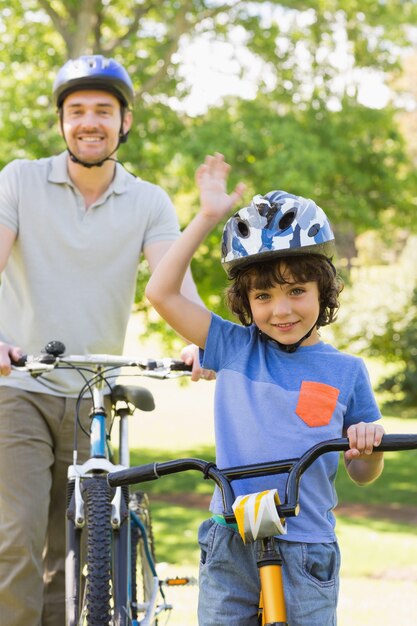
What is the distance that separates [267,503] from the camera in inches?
110

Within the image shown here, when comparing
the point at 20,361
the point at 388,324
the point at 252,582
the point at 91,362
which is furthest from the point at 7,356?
the point at 388,324

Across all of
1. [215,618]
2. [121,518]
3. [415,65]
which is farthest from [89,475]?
[415,65]

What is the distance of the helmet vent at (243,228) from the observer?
3.34 meters

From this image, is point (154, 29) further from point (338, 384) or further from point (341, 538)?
point (338, 384)

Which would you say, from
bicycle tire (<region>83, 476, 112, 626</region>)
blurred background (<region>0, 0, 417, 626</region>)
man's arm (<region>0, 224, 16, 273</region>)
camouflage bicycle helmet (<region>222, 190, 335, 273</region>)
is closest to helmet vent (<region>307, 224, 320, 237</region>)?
camouflage bicycle helmet (<region>222, 190, 335, 273</region>)

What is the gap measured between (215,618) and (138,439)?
14089 millimetres

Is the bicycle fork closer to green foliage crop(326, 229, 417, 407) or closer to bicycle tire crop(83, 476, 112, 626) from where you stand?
bicycle tire crop(83, 476, 112, 626)

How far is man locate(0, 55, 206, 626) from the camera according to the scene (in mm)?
4469

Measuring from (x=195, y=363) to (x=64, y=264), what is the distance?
84 centimetres

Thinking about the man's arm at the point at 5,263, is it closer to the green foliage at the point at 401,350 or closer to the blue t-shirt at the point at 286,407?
the blue t-shirt at the point at 286,407

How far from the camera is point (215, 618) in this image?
10.2ft

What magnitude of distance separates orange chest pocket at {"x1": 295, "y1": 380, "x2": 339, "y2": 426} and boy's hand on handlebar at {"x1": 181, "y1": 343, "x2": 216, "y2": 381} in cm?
91

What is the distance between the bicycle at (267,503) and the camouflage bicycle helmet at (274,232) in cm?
69

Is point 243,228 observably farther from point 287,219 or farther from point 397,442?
point 397,442
